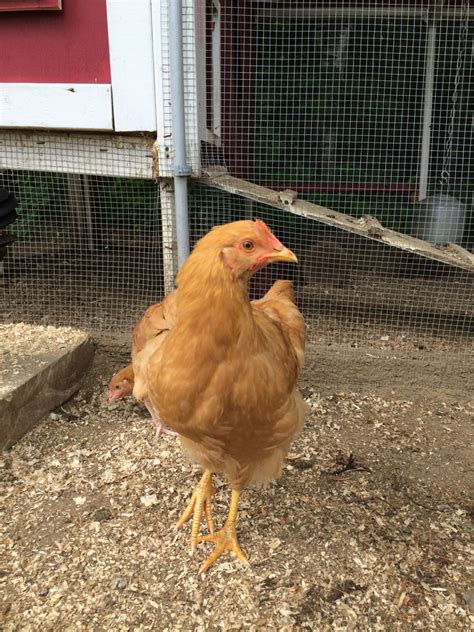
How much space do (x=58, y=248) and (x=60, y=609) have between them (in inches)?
150

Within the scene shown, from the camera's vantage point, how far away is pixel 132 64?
3.02m

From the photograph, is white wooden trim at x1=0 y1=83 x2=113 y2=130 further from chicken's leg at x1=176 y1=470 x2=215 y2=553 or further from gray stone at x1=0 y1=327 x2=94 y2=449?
chicken's leg at x1=176 y1=470 x2=215 y2=553

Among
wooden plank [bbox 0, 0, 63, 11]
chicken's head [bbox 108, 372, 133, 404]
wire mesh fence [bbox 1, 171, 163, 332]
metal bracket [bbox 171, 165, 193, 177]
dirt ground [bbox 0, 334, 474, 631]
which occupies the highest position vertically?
wooden plank [bbox 0, 0, 63, 11]

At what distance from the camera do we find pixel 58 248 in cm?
509

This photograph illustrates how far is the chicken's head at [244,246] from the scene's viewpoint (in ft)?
4.99

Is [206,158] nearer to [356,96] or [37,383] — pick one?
[37,383]

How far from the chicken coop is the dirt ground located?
91 centimetres

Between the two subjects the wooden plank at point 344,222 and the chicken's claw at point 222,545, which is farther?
the wooden plank at point 344,222

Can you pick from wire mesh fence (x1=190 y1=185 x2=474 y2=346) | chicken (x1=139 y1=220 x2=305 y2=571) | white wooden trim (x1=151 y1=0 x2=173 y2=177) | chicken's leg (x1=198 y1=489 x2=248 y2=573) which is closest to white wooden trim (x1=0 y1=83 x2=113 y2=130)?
white wooden trim (x1=151 y1=0 x2=173 y2=177)

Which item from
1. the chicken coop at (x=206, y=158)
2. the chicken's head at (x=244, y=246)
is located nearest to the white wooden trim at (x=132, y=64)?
the chicken coop at (x=206, y=158)

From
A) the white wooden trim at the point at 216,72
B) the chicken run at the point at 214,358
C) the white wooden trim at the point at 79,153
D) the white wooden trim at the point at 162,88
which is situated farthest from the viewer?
the white wooden trim at the point at 216,72

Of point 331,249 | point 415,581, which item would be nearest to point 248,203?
point 331,249

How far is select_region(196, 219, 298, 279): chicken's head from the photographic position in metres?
1.52

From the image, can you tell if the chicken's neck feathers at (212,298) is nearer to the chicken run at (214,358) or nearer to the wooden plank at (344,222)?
the chicken run at (214,358)
